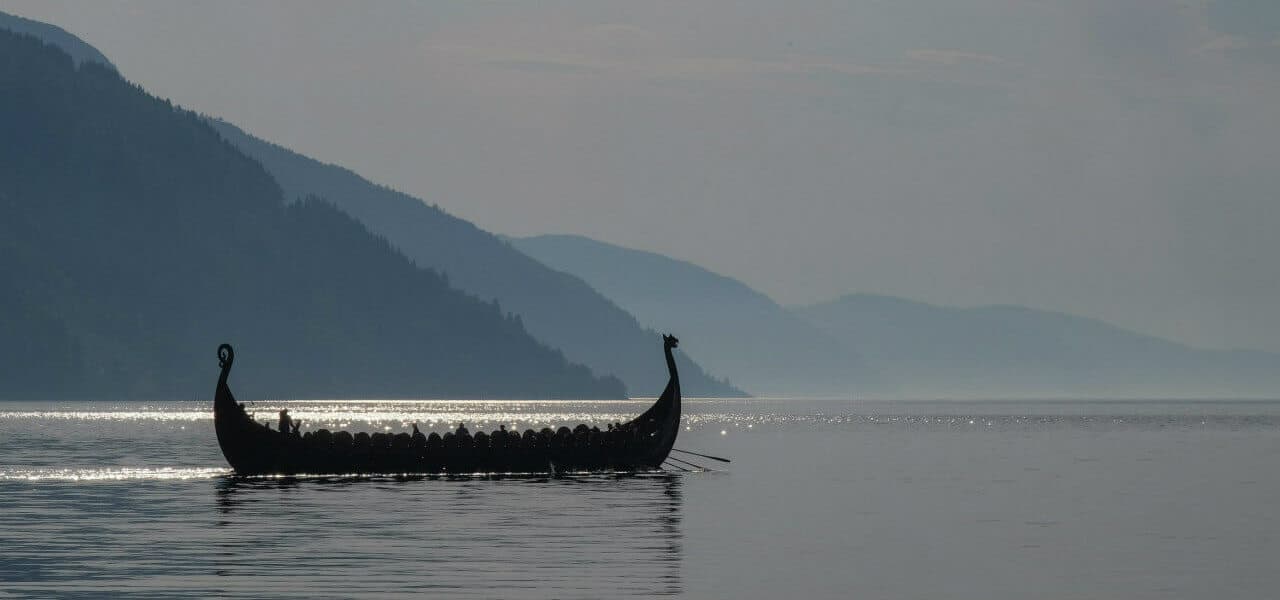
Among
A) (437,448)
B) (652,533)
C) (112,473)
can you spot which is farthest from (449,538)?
(112,473)

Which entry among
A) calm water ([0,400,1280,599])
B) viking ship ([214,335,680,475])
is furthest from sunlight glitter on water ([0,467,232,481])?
viking ship ([214,335,680,475])

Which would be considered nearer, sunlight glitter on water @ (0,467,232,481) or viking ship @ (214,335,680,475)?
viking ship @ (214,335,680,475)

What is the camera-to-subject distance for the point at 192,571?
152ft

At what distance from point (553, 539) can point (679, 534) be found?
15.0 feet

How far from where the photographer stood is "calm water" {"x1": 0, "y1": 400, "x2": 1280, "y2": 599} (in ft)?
147

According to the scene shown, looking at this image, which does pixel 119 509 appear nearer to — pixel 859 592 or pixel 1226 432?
pixel 859 592

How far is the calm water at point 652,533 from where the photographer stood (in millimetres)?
44875

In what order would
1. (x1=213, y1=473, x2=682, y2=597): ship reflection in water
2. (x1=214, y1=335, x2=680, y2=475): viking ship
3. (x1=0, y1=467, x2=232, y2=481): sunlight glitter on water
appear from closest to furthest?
(x1=213, y1=473, x2=682, y2=597): ship reflection in water → (x1=214, y1=335, x2=680, y2=475): viking ship → (x1=0, y1=467, x2=232, y2=481): sunlight glitter on water

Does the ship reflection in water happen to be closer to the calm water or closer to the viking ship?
the calm water

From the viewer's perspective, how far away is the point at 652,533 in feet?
192

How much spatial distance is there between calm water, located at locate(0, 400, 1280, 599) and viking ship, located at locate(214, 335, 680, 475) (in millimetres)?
1166

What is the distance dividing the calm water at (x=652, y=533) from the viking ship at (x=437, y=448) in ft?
3.82

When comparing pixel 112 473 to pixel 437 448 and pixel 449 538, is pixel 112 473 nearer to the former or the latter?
pixel 437 448

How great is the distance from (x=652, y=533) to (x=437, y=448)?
30.9 metres
